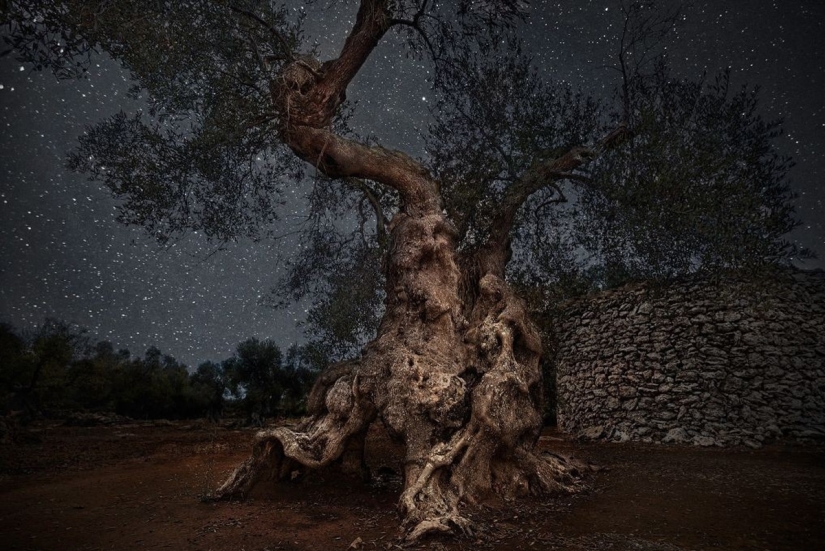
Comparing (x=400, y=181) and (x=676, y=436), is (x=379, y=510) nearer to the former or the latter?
(x=400, y=181)

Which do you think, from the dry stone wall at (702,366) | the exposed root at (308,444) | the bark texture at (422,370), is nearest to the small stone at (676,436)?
the dry stone wall at (702,366)

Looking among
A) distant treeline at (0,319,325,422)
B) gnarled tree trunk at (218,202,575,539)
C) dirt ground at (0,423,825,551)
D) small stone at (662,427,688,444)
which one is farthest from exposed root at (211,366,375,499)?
distant treeline at (0,319,325,422)

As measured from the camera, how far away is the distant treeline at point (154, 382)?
19.6 m

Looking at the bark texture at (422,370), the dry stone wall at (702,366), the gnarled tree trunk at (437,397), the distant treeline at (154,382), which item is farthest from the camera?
the distant treeline at (154,382)

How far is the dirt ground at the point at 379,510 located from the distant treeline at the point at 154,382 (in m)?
13.4

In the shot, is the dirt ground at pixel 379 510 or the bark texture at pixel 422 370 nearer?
the dirt ground at pixel 379 510

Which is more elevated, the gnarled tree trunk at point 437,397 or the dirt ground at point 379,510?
the gnarled tree trunk at point 437,397

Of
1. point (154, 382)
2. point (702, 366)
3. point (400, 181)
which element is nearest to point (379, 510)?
point (400, 181)

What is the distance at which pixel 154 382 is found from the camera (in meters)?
24.8

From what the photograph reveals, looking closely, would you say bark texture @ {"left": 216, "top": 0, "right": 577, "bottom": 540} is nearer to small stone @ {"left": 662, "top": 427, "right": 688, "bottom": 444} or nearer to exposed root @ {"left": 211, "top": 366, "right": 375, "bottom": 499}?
exposed root @ {"left": 211, "top": 366, "right": 375, "bottom": 499}

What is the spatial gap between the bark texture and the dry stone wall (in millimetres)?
4356

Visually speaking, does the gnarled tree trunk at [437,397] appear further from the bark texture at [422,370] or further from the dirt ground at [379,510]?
the dirt ground at [379,510]

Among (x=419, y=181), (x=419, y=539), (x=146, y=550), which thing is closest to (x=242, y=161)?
(x=419, y=181)

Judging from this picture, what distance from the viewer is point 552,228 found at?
433 inches
